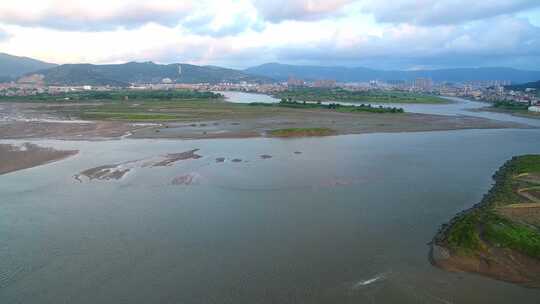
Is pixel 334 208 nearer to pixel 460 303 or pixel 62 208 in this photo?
pixel 460 303

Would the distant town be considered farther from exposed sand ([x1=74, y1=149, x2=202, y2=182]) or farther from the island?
exposed sand ([x1=74, y1=149, x2=202, y2=182])

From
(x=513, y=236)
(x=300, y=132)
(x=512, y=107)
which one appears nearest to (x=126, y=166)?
(x=300, y=132)

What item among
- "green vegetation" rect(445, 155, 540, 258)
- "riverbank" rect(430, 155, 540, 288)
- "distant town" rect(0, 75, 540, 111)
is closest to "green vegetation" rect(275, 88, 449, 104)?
"distant town" rect(0, 75, 540, 111)

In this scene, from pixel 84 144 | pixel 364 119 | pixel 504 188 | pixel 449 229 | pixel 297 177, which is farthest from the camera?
pixel 364 119

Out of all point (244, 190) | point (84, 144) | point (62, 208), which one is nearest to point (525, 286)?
point (244, 190)

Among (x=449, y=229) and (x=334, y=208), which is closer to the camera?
(x=449, y=229)

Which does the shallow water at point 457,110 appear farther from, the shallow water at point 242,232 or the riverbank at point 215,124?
the shallow water at point 242,232

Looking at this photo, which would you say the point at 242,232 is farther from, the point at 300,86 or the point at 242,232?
the point at 300,86

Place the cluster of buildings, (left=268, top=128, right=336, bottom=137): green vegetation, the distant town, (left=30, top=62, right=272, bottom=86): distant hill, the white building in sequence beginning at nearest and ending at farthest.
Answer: (left=268, top=128, right=336, bottom=137): green vegetation, the white building, the distant town, the cluster of buildings, (left=30, top=62, right=272, bottom=86): distant hill
